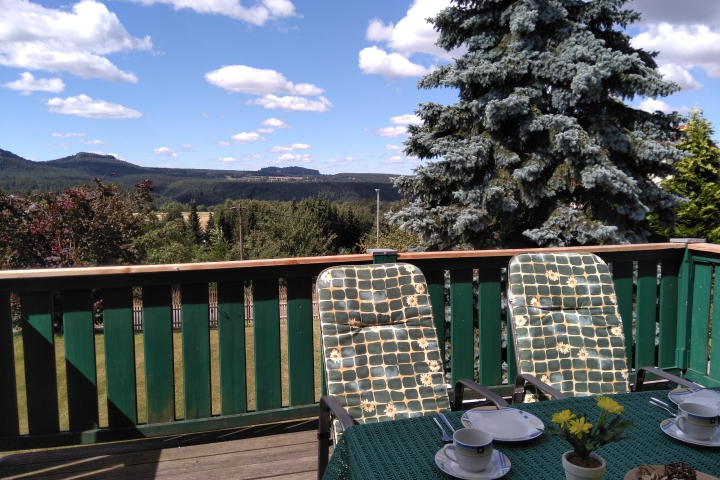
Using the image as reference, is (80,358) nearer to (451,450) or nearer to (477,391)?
(477,391)

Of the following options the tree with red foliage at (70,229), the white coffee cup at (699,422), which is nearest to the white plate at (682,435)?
the white coffee cup at (699,422)

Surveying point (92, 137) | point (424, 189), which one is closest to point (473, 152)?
point (424, 189)

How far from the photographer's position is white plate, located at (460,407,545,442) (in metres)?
1.22

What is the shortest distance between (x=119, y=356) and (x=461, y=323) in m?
1.79

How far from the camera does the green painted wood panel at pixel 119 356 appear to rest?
99.1 inches

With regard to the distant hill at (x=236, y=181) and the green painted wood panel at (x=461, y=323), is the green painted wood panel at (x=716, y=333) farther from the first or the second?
the distant hill at (x=236, y=181)

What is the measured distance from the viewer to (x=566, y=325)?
7.64ft

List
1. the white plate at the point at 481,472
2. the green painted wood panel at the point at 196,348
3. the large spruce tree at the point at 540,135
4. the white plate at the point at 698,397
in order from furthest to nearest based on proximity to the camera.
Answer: the large spruce tree at the point at 540,135
the green painted wood panel at the point at 196,348
the white plate at the point at 698,397
the white plate at the point at 481,472

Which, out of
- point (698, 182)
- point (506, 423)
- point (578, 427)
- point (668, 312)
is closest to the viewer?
point (578, 427)

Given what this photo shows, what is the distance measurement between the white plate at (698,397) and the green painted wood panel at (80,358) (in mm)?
2341

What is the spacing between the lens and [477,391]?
5.85ft

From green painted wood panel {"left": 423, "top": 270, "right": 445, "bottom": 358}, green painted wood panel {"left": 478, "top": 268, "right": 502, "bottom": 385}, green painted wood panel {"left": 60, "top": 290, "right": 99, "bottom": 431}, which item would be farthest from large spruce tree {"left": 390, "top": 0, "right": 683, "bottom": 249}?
green painted wood panel {"left": 60, "top": 290, "right": 99, "bottom": 431}

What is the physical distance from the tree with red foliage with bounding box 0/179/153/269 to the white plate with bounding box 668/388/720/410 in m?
17.7

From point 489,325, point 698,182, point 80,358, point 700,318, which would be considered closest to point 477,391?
point 489,325
